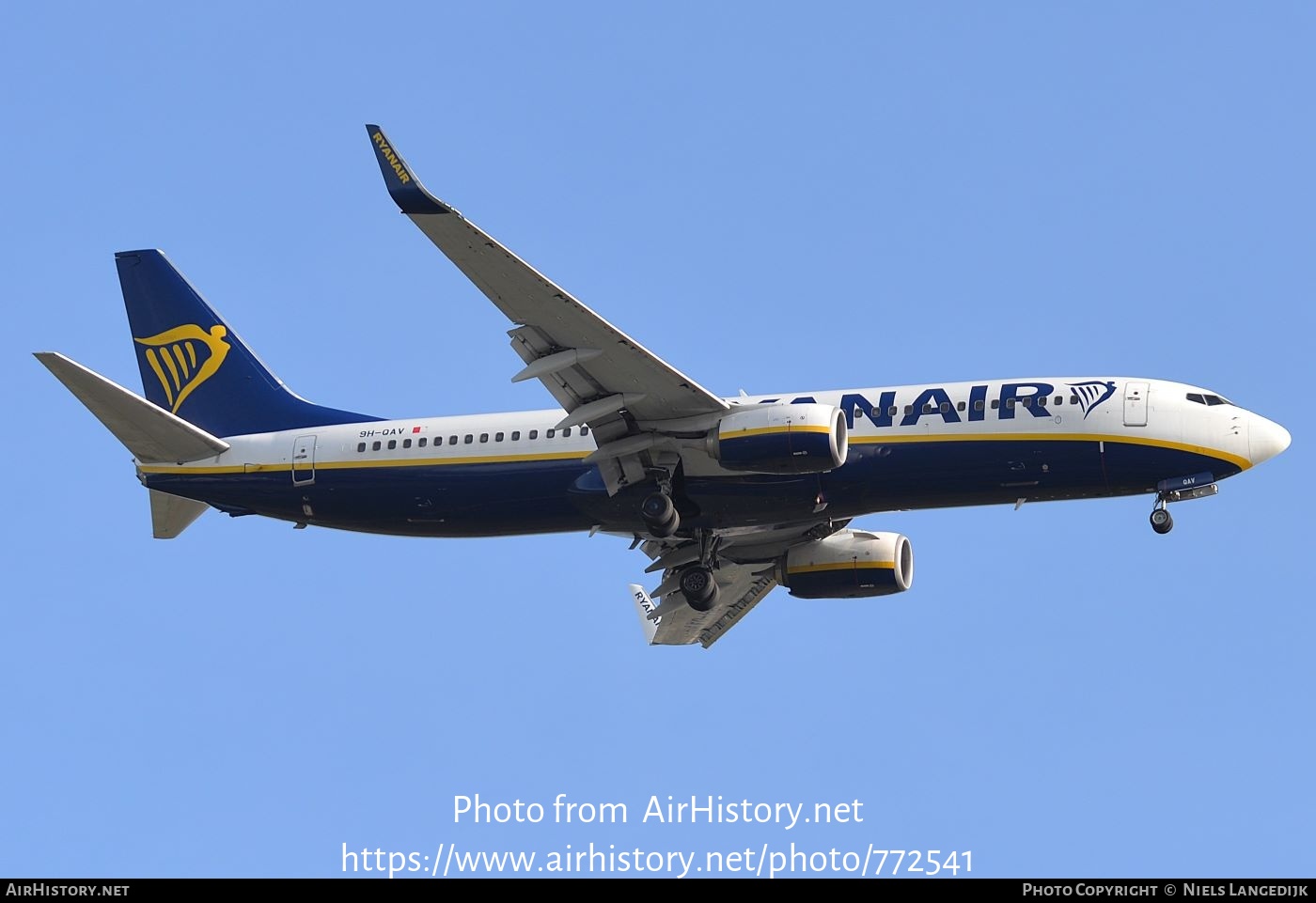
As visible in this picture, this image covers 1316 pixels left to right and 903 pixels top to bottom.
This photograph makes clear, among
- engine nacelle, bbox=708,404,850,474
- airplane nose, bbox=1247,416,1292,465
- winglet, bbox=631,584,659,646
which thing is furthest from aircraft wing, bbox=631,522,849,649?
airplane nose, bbox=1247,416,1292,465

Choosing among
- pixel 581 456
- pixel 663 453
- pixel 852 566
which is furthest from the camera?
pixel 852 566

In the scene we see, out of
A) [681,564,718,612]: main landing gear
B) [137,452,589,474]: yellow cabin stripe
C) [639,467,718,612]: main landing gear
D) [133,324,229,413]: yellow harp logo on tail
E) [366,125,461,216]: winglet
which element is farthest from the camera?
[133,324,229,413]: yellow harp logo on tail

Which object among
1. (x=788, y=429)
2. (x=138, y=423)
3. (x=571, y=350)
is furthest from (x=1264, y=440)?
(x=138, y=423)

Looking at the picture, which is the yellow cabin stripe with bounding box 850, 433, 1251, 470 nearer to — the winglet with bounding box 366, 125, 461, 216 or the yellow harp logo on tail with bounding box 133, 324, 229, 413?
the winglet with bounding box 366, 125, 461, 216

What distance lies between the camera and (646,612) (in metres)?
59.1

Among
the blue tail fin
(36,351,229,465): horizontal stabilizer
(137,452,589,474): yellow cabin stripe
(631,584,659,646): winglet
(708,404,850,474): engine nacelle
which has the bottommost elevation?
(631,584,659,646): winglet

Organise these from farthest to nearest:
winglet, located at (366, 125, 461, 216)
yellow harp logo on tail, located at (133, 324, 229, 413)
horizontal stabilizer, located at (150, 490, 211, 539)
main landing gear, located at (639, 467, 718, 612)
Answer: yellow harp logo on tail, located at (133, 324, 229, 413), horizontal stabilizer, located at (150, 490, 211, 539), main landing gear, located at (639, 467, 718, 612), winglet, located at (366, 125, 461, 216)

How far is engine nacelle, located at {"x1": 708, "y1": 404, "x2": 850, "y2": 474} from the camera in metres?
45.2

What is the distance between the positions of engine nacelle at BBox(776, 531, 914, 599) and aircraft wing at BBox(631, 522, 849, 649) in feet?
1.71

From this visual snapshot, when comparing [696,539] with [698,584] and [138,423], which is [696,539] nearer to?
[698,584]

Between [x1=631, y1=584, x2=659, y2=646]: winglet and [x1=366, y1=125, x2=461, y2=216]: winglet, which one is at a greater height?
[x1=366, y1=125, x2=461, y2=216]: winglet

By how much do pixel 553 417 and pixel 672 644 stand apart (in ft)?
33.8

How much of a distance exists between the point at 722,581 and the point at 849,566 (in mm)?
4071
